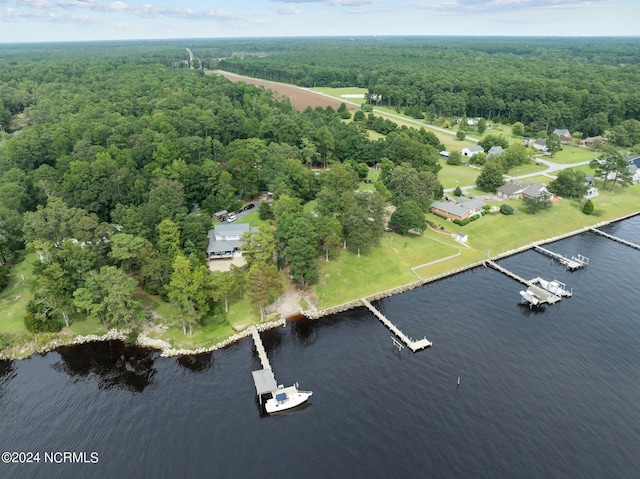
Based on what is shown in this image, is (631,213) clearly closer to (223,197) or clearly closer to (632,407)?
(632,407)

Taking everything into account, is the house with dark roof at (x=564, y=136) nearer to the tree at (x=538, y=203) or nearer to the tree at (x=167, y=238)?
the tree at (x=538, y=203)

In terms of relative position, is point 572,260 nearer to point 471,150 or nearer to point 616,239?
point 616,239

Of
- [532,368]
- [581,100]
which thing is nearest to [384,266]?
[532,368]

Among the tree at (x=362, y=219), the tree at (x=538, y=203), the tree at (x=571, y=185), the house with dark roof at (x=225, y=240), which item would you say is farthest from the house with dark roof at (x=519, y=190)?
the house with dark roof at (x=225, y=240)

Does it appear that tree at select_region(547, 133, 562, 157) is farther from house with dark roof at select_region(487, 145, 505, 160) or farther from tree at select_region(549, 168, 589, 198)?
tree at select_region(549, 168, 589, 198)

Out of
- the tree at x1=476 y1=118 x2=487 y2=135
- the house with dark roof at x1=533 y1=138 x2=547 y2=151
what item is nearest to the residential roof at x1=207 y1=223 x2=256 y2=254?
the house with dark roof at x1=533 y1=138 x2=547 y2=151
